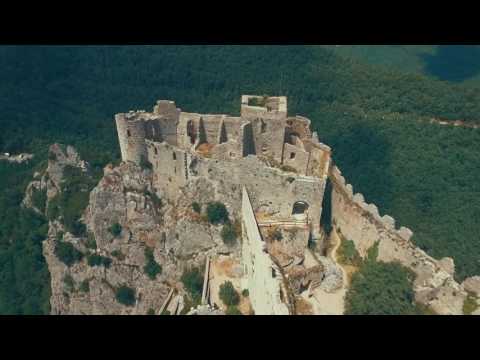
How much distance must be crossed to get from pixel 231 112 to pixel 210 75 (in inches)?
728

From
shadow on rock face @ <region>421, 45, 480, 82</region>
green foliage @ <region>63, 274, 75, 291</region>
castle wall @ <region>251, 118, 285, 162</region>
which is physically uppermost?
shadow on rock face @ <region>421, 45, 480, 82</region>

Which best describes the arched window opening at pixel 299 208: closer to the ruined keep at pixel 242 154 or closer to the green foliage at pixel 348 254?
the ruined keep at pixel 242 154

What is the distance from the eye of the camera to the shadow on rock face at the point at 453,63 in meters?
84.4

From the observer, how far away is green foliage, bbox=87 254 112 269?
144 ft

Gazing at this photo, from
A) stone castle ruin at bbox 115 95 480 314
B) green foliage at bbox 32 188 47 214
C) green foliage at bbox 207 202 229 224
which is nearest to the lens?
stone castle ruin at bbox 115 95 480 314

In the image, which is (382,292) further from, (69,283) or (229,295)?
(69,283)

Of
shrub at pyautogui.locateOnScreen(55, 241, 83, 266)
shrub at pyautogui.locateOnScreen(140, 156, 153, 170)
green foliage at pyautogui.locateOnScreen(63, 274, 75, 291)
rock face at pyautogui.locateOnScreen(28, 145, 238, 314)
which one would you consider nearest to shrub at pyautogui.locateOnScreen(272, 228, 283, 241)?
rock face at pyautogui.locateOnScreen(28, 145, 238, 314)

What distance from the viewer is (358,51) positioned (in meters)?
98.6

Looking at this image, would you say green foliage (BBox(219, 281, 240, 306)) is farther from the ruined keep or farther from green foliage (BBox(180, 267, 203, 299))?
the ruined keep

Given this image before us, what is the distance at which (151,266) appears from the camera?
41.3m

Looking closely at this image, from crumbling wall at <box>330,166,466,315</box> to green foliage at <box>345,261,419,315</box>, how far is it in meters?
0.72

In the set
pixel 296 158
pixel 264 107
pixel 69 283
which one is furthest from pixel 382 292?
pixel 69 283

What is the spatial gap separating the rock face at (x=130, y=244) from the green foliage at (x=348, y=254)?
901 centimetres

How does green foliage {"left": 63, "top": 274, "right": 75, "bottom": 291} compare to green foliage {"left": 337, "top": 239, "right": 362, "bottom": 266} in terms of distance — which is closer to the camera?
green foliage {"left": 337, "top": 239, "right": 362, "bottom": 266}
